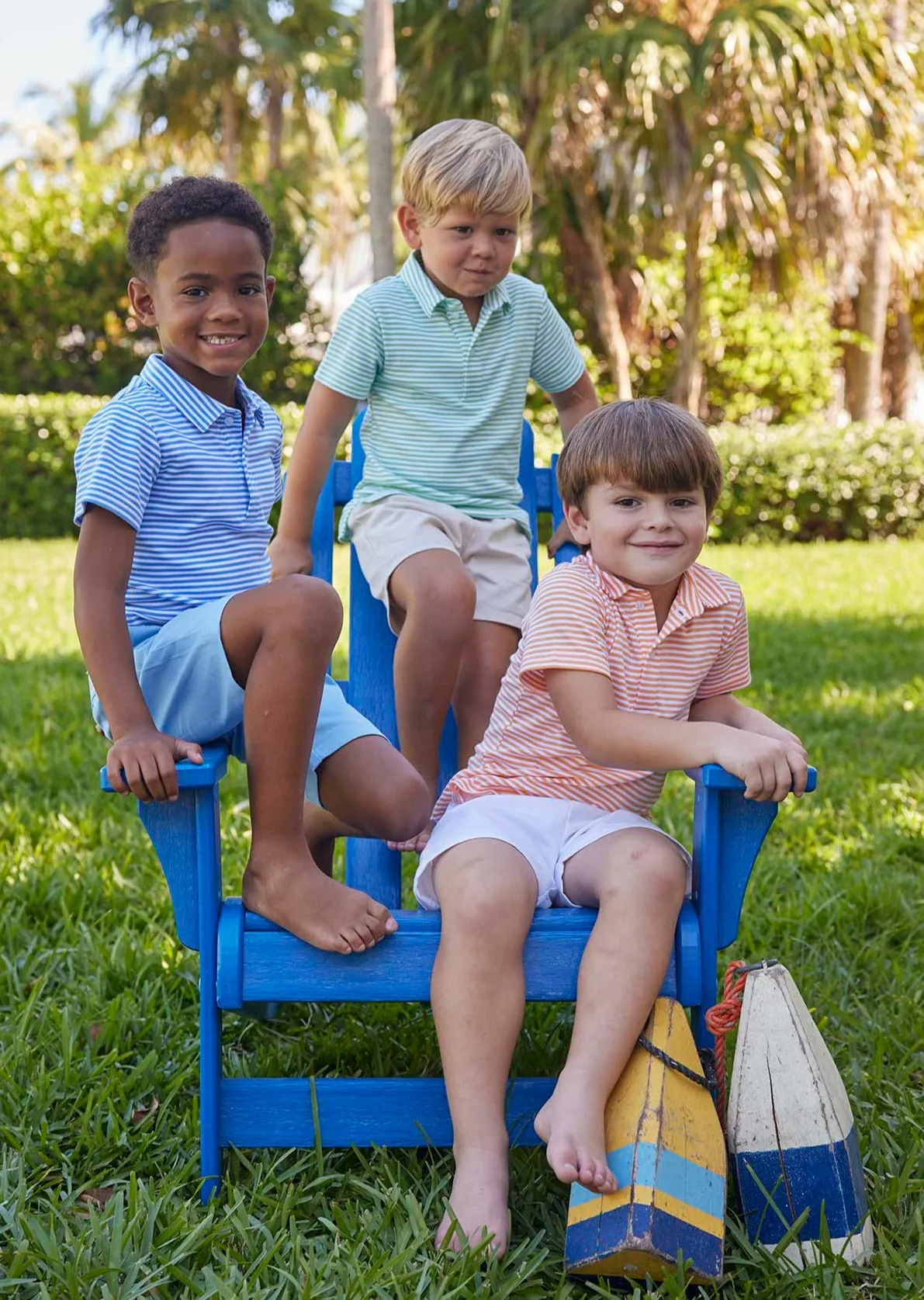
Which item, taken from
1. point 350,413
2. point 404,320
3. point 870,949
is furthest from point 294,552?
point 870,949

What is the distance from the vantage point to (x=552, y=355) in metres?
2.92

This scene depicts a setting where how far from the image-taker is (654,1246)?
1628 millimetres

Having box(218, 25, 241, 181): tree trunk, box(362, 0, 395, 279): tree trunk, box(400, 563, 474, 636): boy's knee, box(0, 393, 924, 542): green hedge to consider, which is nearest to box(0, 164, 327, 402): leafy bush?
box(0, 393, 924, 542): green hedge

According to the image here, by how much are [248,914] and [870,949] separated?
1.48 m

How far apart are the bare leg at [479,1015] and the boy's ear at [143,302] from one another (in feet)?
3.67

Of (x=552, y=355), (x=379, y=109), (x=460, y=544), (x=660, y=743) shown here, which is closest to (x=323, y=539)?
(x=460, y=544)

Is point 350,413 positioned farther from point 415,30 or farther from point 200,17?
point 200,17

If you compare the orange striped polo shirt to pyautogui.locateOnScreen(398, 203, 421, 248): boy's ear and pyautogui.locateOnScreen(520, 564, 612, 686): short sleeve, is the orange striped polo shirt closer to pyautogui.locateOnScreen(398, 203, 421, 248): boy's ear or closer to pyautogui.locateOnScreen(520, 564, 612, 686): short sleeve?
pyautogui.locateOnScreen(520, 564, 612, 686): short sleeve

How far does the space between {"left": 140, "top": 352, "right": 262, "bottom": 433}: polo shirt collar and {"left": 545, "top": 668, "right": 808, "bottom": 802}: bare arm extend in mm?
737

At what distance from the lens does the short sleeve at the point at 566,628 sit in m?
2.04

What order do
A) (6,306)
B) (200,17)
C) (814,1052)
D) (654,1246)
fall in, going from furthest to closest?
(200,17)
(6,306)
(814,1052)
(654,1246)

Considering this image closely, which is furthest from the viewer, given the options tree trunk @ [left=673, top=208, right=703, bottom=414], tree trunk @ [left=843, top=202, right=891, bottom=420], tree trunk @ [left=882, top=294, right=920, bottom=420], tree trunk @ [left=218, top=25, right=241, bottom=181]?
tree trunk @ [left=218, top=25, right=241, bottom=181]

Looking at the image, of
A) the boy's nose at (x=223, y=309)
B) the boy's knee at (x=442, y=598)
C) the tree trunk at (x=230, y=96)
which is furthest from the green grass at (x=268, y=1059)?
the tree trunk at (x=230, y=96)

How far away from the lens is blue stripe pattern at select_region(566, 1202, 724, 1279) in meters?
1.63
